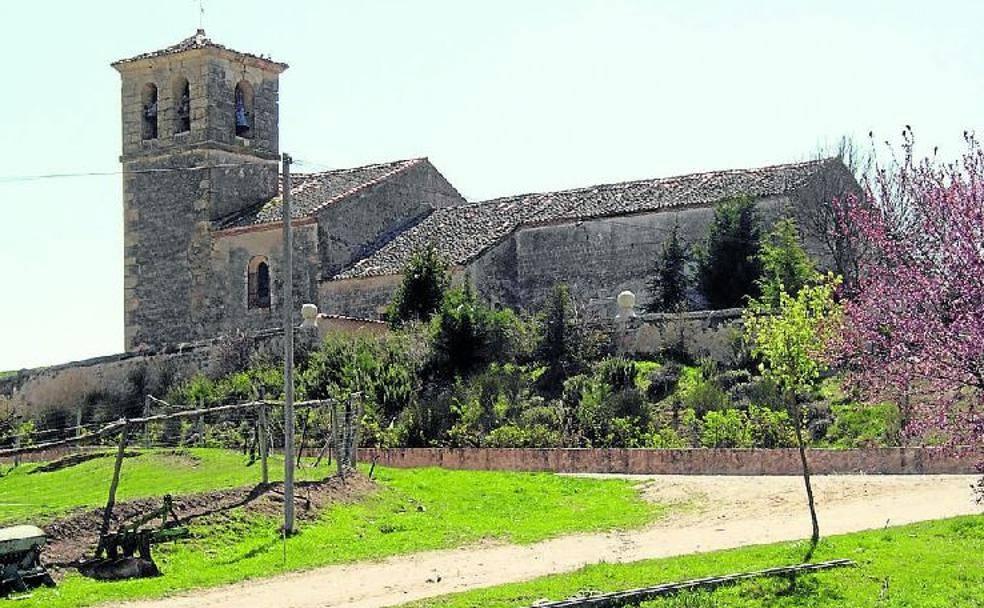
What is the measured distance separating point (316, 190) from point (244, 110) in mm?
3675

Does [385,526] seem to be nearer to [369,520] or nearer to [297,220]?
[369,520]

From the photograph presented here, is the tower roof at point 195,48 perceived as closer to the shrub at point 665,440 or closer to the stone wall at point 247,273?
the stone wall at point 247,273

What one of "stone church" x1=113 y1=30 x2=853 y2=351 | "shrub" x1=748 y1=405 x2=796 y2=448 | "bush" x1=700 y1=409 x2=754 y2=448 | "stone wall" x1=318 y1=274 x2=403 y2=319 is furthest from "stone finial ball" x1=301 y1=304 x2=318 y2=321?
"shrub" x1=748 y1=405 x2=796 y2=448

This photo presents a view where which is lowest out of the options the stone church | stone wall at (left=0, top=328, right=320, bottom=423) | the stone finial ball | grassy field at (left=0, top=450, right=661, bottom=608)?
grassy field at (left=0, top=450, right=661, bottom=608)

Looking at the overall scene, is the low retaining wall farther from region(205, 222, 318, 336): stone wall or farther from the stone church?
region(205, 222, 318, 336): stone wall

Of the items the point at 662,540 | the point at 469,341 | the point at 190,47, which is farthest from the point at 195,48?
the point at 662,540

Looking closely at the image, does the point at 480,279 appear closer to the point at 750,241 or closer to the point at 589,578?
the point at 750,241

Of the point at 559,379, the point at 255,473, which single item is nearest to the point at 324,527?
the point at 255,473

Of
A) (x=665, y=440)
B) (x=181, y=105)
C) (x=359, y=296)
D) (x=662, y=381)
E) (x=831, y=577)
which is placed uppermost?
(x=181, y=105)

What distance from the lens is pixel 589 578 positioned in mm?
16703

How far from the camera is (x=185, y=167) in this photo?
47219 millimetres

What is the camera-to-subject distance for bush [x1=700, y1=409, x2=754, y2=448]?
28016 mm

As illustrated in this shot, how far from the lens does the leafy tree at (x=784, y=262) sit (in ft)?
119

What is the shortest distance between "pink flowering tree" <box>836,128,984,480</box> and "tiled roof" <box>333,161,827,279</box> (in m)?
24.6
